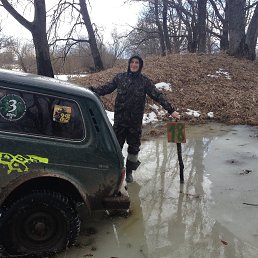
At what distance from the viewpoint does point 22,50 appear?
2503cm

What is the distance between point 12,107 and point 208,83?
10.8 m

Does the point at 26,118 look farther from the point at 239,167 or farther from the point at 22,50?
the point at 22,50

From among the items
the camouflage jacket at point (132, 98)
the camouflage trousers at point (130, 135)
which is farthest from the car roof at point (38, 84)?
the camouflage trousers at point (130, 135)

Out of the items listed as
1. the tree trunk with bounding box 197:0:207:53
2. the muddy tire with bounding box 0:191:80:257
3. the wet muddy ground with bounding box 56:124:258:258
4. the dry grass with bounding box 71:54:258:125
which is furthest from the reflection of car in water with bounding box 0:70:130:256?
the tree trunk with bounding box 197:0:207:53

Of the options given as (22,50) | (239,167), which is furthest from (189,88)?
(22,50)

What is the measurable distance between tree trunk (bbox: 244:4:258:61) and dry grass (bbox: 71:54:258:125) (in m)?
0.77

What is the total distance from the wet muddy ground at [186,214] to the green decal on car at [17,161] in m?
0.98

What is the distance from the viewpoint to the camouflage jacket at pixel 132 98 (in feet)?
18.2

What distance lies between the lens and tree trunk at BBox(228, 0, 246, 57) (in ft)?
54.2

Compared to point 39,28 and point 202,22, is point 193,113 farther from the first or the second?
point 202,22

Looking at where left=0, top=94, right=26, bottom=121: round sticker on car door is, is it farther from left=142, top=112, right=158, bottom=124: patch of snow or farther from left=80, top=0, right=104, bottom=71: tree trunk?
left=80, top=0, right=104, bottom=71: tree trunk

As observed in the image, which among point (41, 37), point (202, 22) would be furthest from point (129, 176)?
→ point (202, 22)

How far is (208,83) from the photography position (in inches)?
526

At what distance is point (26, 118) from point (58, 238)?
4.03ft
